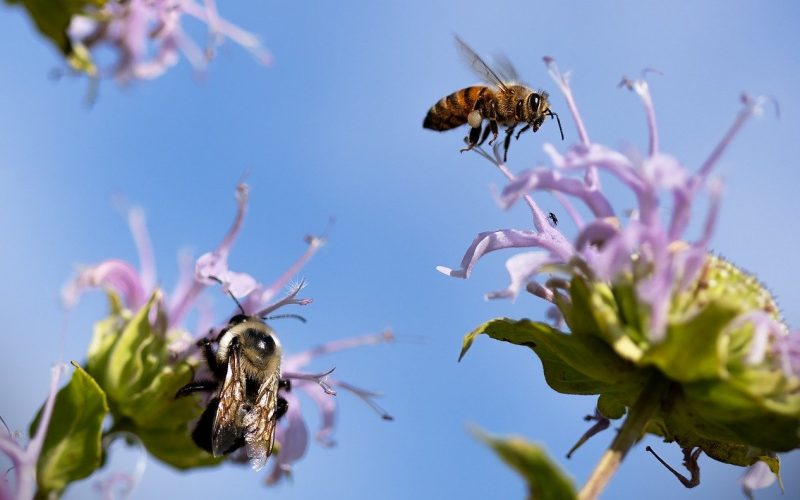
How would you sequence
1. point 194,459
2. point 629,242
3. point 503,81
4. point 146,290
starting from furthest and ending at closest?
point 503,81, point 146,290, point 194,459, point 629,242

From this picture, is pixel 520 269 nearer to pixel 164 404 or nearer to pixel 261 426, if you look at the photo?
pixel 164 404

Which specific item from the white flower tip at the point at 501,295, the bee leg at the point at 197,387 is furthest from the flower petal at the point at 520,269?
the bee leg at the point at 197,387

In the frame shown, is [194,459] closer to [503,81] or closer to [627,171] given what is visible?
[627,171]

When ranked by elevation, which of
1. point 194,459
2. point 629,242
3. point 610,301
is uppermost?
point 629,242

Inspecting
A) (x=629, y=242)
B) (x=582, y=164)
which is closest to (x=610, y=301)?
(x=629, y=242)

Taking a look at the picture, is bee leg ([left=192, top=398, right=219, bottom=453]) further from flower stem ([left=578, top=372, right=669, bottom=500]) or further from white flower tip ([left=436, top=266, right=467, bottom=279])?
flower stem ([left=578, top=372, right=669, bottom=500])

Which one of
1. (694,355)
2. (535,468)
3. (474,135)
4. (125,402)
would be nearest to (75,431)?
(125,402)

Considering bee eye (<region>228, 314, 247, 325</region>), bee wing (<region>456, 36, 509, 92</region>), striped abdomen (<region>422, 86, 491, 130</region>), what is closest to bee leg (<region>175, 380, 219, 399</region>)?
bee eye (<region>228, 314, 247, 325</region>)
